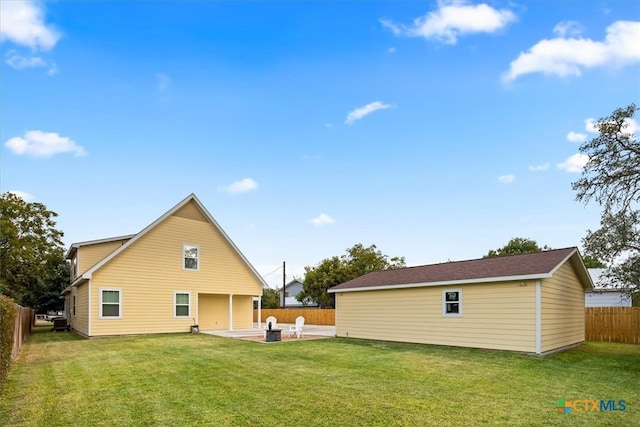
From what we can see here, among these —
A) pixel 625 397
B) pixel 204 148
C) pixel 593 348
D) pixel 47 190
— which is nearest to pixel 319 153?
pixel 204 148

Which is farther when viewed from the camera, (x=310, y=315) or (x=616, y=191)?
(x=310, y=315)

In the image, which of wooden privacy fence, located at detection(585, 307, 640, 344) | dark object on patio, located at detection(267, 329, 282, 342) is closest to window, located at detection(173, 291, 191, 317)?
dark object on patio, located at detection(267, 329, 282, 342)

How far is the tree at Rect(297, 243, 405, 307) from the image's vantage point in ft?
134

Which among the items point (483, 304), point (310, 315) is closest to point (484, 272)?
point (483, 304)

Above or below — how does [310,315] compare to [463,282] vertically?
below

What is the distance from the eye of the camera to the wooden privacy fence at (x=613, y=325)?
17688 mm

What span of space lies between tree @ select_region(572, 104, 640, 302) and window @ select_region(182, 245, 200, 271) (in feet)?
56.6

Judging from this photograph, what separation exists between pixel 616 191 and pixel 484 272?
14.4 feet

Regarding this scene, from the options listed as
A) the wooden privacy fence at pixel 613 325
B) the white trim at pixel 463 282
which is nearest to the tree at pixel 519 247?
the wooden privacy fence at pixel 613 325

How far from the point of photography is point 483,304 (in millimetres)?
14016

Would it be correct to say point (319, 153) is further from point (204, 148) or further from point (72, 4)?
point (72, 4)

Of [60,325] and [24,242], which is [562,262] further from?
[24,242]

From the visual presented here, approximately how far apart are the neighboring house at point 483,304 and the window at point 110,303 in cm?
1030

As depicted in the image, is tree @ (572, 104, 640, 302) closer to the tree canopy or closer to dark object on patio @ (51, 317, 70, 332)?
dark object on patio @ (51, 317, 70, 332)
